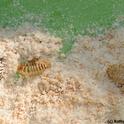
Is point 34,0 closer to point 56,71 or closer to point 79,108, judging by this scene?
point 56,71

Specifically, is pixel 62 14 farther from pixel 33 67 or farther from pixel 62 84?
pixel 62 84

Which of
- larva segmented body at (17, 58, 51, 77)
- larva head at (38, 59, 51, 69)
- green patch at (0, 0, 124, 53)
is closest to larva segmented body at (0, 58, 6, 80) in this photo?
larva segmented body at (17, 58, 51, 77)

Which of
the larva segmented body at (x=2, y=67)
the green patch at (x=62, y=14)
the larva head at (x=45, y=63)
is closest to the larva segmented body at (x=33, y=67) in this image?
the larva head at (x=45, y=63)

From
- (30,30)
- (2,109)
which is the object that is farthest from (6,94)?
(30,30)

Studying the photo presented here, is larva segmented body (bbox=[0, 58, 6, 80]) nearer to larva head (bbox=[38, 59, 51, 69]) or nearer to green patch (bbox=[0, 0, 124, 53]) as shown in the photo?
larva head (bbox=[38, 59, 51, 69])

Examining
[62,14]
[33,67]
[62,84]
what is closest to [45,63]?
[33,67]

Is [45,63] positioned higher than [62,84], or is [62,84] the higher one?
[45,63]
